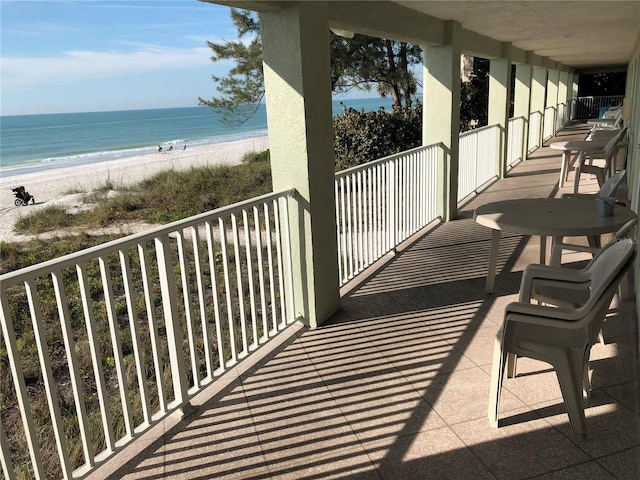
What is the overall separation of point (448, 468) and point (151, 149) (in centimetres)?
3771

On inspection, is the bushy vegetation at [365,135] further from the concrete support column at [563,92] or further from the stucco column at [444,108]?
the concrete support column at [563,92]

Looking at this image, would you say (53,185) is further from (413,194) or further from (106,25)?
(106,25)

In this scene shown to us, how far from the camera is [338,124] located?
11.6 meters

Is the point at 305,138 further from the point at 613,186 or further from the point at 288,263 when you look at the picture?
the point at 613,186

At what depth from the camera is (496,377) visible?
7.54 ft

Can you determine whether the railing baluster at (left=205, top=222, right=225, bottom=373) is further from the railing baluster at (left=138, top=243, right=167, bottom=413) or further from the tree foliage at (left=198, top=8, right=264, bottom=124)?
the tree foliage at (left=198, top=8, right=264, bottom=124)

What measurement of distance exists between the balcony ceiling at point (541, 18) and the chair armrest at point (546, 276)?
3024 mm

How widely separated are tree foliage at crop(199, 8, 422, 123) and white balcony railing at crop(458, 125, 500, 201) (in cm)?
517

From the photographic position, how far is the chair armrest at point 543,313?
2.03 meters

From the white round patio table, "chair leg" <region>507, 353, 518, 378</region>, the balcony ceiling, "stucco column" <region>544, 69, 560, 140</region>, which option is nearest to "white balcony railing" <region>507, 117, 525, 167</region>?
the balcony ceiling

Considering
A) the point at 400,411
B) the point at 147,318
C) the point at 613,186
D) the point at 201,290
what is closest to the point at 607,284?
the point at 400,411

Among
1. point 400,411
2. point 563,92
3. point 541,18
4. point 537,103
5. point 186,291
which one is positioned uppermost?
point 541,18

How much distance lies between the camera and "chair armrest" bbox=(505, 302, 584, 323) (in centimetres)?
203

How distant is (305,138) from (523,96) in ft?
33.1
